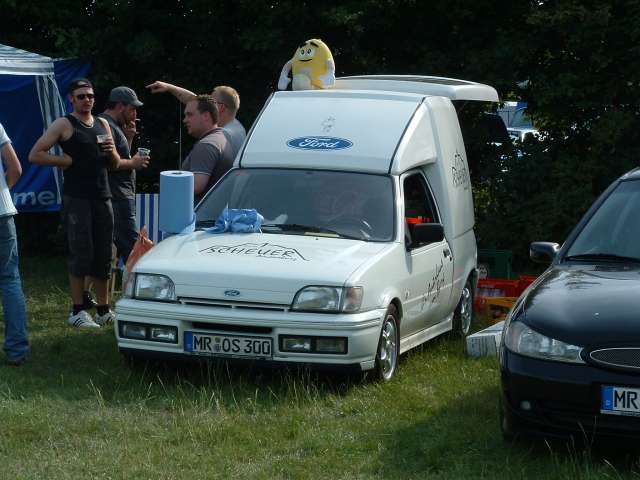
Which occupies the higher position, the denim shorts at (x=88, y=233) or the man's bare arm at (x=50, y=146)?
the man's bare arm at (x=50, y=146)

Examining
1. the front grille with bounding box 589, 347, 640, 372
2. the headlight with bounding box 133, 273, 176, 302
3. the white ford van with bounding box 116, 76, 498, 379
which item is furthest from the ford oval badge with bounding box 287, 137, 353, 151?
the front grille with bounding box 589, 347, 640, 372

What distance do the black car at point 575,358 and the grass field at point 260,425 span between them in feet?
0.77

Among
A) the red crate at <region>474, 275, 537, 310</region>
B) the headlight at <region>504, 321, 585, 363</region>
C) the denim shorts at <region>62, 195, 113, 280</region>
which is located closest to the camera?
the headlight at <region>504, 321, 585, 363</region>

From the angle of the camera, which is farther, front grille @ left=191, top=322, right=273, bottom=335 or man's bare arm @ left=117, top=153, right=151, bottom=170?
man's bare arm @ left=117, top=153, right=151, bottom=170

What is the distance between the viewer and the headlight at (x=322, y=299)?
7.74 meters

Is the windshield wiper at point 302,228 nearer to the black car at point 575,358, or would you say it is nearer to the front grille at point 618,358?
the black car at point 575,358

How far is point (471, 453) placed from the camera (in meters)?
6.57

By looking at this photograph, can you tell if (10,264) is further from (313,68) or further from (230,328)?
(313,68)

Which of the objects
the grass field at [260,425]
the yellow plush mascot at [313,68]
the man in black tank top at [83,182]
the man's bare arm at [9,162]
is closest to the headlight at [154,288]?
the grass field at [260,425]

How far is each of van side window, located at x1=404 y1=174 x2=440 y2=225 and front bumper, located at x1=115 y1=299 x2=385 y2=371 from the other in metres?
1.63

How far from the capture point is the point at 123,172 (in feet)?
37.1

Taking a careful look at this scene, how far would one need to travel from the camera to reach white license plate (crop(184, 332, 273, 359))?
25.4 ft

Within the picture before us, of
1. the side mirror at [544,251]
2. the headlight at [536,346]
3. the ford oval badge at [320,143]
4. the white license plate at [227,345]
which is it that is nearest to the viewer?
the headlight at [536,346]

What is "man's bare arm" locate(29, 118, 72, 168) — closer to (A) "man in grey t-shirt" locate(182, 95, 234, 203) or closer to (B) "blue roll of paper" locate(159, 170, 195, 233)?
(A) "man in grey t-shirt" locate(182, 95, 234, 203)
